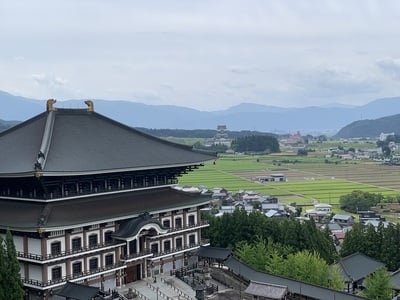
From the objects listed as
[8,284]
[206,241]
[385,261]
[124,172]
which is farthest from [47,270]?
[385,261]

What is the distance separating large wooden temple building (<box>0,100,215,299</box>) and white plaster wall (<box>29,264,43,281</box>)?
6 cm

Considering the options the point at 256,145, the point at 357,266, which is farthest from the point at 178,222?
the point at 256,145

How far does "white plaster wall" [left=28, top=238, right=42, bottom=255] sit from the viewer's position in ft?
102

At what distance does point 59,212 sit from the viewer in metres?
32.0

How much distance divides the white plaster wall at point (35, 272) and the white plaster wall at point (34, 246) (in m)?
0.86

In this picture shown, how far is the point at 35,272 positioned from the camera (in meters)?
31.8

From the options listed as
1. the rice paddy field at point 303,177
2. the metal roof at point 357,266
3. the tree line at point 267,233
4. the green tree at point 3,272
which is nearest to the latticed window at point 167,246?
the tree line at point 267,233

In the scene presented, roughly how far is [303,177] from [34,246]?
9814 cm

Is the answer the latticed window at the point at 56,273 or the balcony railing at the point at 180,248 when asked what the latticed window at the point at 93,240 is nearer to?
the latticed window at the point at 56,273

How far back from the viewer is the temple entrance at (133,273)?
1412 inches

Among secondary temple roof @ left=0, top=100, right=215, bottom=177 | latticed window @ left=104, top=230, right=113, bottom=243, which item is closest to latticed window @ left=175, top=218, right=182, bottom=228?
secondary temple roof @ left=0, top=100, right=215, bottom=177

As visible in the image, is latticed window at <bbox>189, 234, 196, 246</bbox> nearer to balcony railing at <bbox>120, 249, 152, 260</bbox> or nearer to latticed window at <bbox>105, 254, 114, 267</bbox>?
balcony railing at <bbox>120, 249, 152, 260</bbox>

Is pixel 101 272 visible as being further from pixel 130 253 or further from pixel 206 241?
pixel 206 241

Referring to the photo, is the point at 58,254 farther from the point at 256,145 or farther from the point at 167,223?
the point at 256,145
